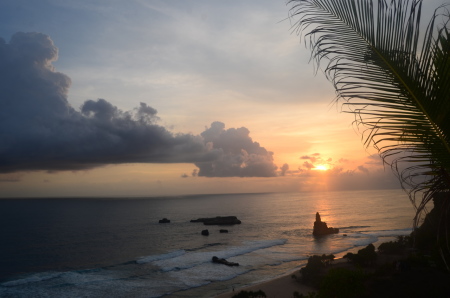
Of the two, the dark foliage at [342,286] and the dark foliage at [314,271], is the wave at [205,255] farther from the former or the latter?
the dark foliage at [342,286]

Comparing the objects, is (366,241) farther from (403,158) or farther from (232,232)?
(403,158)

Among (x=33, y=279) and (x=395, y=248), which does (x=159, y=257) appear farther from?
(x=395, y=248)

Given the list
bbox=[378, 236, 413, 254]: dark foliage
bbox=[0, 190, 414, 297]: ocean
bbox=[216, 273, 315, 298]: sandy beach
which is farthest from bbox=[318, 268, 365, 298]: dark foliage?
bbox=[378, 236, 413, 254]: dark foliage

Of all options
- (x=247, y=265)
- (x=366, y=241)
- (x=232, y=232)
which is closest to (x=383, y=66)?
(x=247, y=265)

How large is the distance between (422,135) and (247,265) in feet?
141

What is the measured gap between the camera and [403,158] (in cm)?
355

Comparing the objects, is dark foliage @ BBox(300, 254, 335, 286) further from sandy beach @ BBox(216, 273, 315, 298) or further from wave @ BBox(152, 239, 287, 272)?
wave @ BBox(152, 239, 287, 272)

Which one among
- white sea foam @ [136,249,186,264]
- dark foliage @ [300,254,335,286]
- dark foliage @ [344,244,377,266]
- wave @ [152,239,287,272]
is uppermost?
dark foliage @ [344,244,377,266]

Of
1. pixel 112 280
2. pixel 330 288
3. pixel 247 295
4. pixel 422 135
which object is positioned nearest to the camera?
pixel 422 135

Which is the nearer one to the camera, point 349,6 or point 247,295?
point 349,6

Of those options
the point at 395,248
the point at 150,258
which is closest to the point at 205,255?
the point at 150,258

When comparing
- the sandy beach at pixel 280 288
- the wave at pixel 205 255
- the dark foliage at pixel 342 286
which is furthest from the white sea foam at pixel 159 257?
the dark foliage at pixel 342 286

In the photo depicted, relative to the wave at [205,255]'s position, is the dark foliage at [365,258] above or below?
above

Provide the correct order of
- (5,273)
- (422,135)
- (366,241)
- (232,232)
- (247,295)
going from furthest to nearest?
(232,232) < (366,241) < (5,273) < (247,295) < (422,135)
